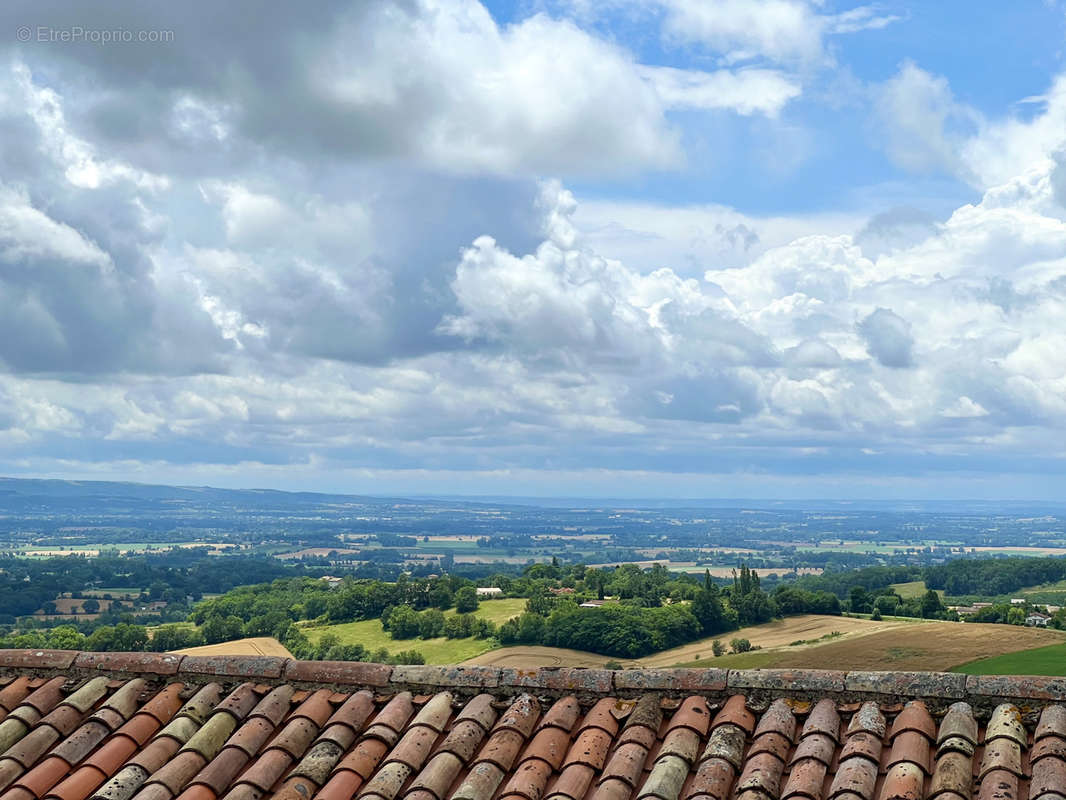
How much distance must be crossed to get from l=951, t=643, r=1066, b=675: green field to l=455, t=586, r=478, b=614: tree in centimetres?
6610

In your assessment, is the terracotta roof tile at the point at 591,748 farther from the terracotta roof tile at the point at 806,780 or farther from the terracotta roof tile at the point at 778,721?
the terracotta roof tile at the point at 806,780

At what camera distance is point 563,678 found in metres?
9.60

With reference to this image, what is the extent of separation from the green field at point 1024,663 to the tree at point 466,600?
66100 mm

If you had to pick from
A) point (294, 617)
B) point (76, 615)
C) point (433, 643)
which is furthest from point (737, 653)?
point (76, 615)

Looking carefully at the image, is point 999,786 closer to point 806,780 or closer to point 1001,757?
point 1001,757

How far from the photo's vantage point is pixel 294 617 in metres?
132

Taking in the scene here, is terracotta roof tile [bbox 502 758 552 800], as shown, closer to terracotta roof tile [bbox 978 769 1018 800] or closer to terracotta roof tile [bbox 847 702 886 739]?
terracotta roof tile [bbox 847 702 886 739]

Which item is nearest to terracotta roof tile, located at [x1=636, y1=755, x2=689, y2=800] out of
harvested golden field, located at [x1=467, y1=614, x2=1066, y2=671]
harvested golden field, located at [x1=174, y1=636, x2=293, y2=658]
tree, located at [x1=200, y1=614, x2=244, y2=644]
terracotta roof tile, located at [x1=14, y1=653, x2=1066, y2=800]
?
terracotta roof tile, located at [x1=14, y1=653, x2=1066, y2=800]

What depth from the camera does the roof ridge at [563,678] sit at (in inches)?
341

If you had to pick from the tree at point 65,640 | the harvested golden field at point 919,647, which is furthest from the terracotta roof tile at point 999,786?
the tree at point 65,640

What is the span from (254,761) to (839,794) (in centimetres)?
490

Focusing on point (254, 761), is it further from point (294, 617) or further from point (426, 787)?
point (294, 617)

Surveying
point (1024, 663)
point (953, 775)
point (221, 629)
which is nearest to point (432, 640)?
point (221, 629)

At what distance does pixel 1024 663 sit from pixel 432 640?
210 feet
